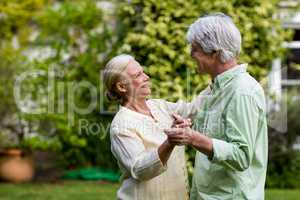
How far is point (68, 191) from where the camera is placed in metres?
8.08

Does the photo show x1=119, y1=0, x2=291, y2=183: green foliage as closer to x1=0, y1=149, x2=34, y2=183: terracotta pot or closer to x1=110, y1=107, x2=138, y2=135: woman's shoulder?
x1=0, y1=149, x2=34, y2=183: terracotta pot

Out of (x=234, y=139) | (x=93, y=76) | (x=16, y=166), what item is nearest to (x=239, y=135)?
(x=234, y=139)

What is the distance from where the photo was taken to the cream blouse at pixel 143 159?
10.2 ft

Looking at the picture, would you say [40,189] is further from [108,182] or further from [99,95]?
[99,95]

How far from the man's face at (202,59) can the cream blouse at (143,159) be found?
0.45 metres

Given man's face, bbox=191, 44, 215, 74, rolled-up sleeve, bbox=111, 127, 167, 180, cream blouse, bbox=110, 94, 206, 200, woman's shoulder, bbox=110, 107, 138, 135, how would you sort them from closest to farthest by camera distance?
1. man's face, bbox=191, 44, 215, 74
2. rolled-up sleeve, bbox=111, 127, 167, 180
3. cream blouse, bbox=110, 94, 206, 200
4. woman's shoulder, bbox=110, 107, 138, 135

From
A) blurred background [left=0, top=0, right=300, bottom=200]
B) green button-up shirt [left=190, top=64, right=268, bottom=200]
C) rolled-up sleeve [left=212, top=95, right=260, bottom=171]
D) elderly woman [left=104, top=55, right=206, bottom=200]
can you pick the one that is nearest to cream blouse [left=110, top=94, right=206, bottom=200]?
elderly woman [left=104, top=55, right=206, bottom=200]

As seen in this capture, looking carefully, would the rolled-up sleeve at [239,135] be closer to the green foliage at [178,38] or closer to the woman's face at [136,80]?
the woman's face at [136,80]

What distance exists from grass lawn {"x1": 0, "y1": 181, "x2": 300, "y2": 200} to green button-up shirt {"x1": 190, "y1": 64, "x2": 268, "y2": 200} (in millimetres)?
4539

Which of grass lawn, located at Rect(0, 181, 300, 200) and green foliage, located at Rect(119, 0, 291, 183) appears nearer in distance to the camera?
grass lawn, located at Rect(0, 181, 300, 200)

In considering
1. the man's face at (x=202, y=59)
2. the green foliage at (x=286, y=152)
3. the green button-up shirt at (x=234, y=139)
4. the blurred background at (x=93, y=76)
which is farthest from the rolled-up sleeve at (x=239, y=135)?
the green foliage at (x=286, y=152)

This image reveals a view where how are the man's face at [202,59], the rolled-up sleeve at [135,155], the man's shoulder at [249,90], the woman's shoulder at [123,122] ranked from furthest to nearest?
the woman's shoulder at [123,122]
the rolled-up sleeve at [135,155]
the man's face at [202,59]
the man's shoulder at [249,90]

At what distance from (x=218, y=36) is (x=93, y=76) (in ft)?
22.2

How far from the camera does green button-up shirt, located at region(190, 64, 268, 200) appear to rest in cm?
269
